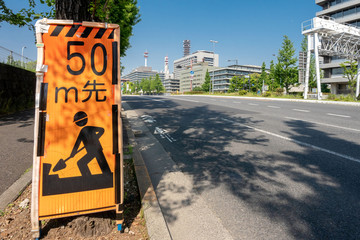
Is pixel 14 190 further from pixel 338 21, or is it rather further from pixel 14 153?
pixel 338 21

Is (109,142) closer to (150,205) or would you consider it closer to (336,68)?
(150,205)

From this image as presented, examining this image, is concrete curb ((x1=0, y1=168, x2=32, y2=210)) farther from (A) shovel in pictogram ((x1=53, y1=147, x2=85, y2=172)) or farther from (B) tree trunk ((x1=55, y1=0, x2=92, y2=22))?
(B) tree trunk ((x1=55, y1=0, x2=92, y2=22))

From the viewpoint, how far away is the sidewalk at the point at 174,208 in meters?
2.28

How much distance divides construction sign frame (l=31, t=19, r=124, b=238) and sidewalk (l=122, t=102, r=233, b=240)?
432 millimetres

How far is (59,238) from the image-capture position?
87.5 inches

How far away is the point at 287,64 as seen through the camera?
40.8 metres

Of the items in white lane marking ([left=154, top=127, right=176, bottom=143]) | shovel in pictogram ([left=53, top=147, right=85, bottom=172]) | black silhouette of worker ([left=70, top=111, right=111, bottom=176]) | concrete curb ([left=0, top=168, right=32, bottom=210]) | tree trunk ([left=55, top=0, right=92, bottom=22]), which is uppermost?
tree trunk ([left=55, top=0, right=92, bottom=22])

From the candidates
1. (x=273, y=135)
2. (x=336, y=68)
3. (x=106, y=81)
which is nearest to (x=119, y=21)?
(x=273, y=135)

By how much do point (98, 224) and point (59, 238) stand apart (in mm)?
374

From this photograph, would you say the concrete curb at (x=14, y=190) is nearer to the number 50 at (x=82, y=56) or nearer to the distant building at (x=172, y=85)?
the number 50 at (x=82, y=56)

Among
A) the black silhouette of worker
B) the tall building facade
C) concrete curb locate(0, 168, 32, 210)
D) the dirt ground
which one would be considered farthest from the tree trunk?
the tall building facade

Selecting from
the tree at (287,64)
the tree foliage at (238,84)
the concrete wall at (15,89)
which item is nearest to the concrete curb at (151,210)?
the concrete wall at (15,89)

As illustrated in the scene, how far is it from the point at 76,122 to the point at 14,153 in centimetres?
391

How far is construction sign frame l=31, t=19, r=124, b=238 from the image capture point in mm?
2145
